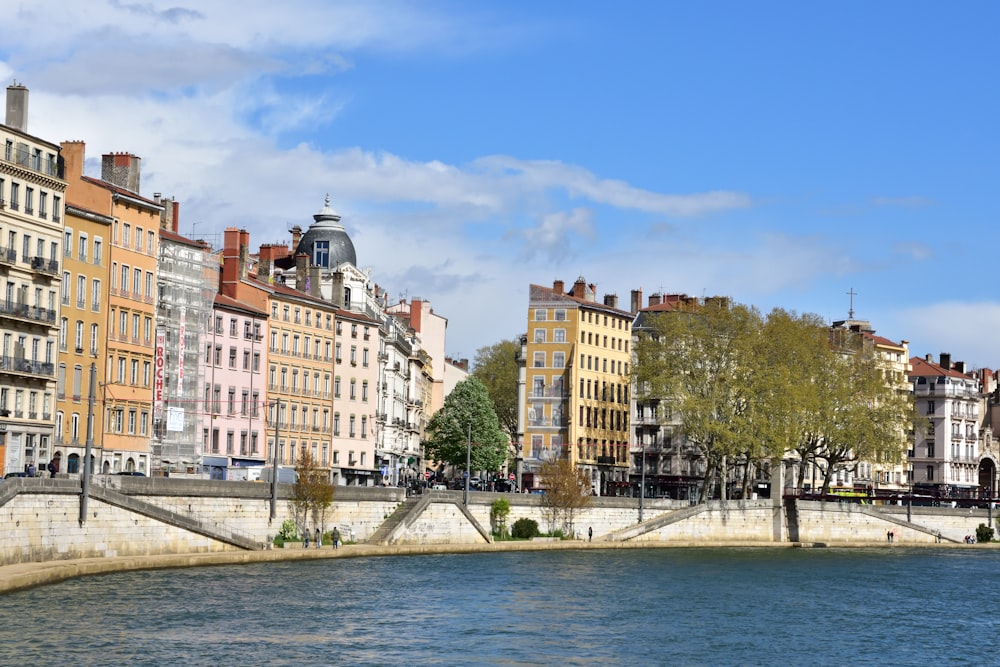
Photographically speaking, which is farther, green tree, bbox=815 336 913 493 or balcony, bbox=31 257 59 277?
green tree, bbox=815 336 913 493

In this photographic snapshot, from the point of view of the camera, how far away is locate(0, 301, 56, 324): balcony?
77.3 m

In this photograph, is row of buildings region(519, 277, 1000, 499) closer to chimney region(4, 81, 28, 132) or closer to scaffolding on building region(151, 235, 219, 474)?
scaffolding on building region(151, 235, 219, 474)

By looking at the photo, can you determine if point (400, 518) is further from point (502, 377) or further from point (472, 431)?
point (502, 377)

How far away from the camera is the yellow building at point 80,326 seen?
83.2 metres

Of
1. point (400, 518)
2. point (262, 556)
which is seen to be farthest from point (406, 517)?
point (262, 556)

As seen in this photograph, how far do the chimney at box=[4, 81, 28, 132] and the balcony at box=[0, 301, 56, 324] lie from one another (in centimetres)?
871

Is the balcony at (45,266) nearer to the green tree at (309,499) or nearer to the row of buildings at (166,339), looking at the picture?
the row of buildings at (166,339)

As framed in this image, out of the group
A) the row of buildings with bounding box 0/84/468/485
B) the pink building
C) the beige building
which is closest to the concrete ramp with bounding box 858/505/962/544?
the row of buildings with bounding box 0/84/468/485

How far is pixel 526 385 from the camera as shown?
140 m

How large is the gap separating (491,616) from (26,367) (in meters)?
27.5

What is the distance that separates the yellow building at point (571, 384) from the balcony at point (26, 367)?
62.1m

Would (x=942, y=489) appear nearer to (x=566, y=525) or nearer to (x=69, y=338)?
(x=566, y=525)

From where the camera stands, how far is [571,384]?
13800cm

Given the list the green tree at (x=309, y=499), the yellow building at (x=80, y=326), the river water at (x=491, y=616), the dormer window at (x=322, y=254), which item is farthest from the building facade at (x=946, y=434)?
the yellow building at (x=80, y=326)
